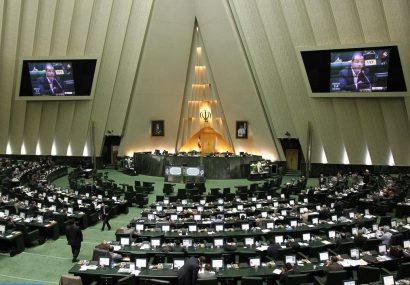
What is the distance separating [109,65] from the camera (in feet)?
104

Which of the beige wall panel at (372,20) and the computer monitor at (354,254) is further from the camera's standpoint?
the beige wall panel at (372,20)

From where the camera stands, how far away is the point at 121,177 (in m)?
31.6

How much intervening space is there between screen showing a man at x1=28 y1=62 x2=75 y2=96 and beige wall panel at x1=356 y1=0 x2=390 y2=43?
804 inches

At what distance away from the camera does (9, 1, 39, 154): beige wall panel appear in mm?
Result: 30156

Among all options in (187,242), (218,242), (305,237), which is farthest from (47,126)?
(305,237)

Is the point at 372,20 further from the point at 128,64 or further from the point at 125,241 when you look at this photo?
the point at 125,241

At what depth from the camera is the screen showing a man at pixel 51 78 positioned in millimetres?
31516

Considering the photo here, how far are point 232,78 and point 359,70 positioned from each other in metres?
9.77

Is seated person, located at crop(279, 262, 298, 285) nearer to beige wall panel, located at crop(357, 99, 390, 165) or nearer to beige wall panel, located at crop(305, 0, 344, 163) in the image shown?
beige wall panel, located at crop(305, 0, 344, 163)

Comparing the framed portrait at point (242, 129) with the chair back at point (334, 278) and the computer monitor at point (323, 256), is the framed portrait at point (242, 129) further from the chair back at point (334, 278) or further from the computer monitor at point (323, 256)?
the chair back at point (334, 278)

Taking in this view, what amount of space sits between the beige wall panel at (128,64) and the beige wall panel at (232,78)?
4910mm

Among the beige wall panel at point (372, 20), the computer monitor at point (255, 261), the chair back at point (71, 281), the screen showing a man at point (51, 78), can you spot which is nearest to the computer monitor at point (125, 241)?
the chair back at point (71, 281)

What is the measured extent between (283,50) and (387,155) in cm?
1013

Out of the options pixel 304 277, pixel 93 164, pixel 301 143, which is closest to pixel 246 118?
pixel 301 143
